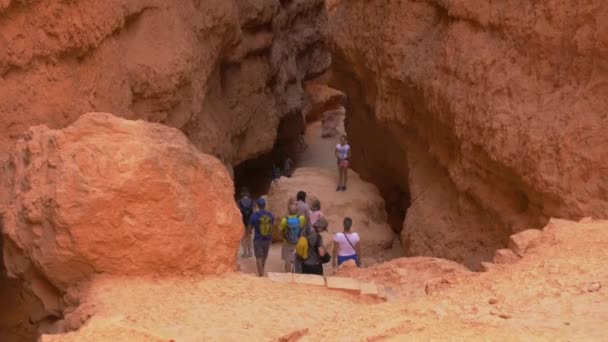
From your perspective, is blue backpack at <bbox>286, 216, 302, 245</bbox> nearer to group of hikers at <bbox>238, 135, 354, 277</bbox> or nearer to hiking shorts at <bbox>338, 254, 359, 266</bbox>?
group of hikers at <bbox>238, 135, 354, 277</bbox>

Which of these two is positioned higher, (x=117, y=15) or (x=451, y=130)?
(x=117, y=15)

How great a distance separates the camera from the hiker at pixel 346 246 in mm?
9078

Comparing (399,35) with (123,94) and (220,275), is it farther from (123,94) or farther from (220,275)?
(220,275)

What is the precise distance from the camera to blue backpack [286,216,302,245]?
947 centimetres

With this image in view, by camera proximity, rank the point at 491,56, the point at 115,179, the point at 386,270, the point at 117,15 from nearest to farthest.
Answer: the point at 115,179 < the point at 386,270 < the point at 491,56 < the point at 117,15

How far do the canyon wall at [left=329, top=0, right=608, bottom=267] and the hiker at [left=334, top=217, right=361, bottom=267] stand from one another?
2323 millimetres

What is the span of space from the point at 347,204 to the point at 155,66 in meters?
4.37

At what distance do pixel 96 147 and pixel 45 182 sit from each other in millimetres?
556

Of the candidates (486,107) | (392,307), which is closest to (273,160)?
(486,107)

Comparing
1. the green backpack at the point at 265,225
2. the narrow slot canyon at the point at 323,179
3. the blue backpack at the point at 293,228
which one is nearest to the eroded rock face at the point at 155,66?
the narrow slot canyon at the point at 323,179

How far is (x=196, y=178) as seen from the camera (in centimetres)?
668

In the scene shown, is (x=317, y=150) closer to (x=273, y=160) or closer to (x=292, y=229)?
(x=273, y=160)

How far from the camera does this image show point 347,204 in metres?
13.7

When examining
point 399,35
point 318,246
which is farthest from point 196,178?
point 399,35
